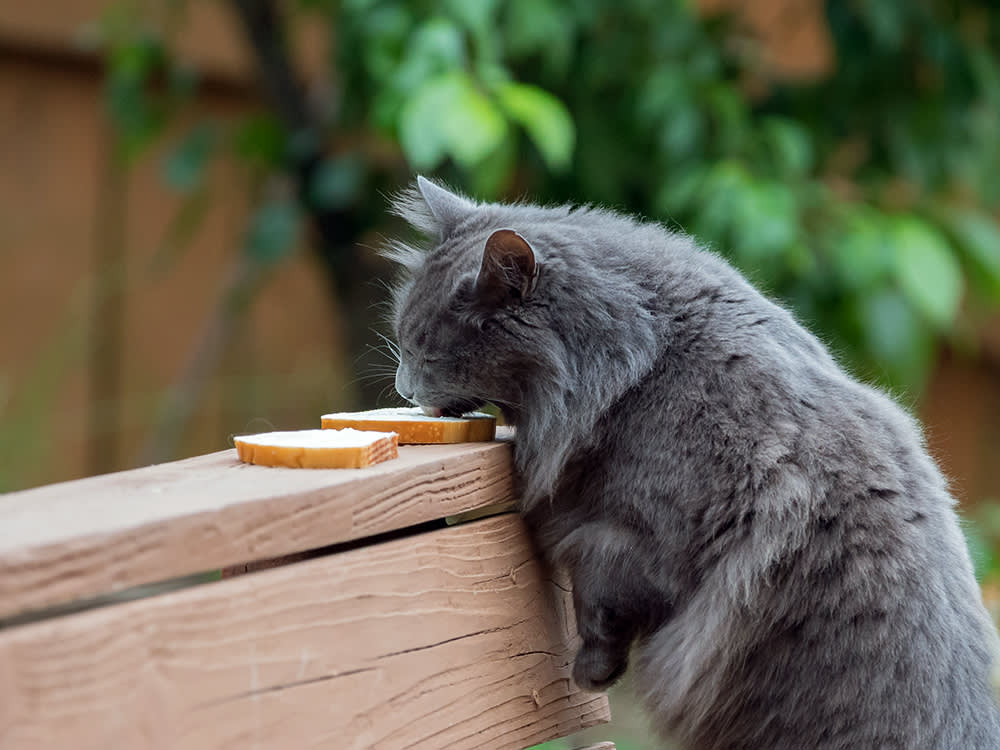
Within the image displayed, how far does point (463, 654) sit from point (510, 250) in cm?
56

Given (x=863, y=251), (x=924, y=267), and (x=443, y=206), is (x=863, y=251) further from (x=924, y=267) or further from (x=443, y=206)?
→ (x=443, y=206)

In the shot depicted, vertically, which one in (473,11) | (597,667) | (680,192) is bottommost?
(597,667)

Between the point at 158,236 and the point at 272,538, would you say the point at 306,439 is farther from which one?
the point at 158,236

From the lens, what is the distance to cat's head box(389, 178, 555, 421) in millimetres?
1794

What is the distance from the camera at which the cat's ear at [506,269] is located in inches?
68.7

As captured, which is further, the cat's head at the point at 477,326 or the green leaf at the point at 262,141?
the green leaf at the point at 262,141

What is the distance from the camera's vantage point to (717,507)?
173 centimetres

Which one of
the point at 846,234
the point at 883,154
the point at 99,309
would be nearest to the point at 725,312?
the point at 846,234

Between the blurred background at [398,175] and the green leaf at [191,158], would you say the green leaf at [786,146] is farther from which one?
the green leaf at [191,158]

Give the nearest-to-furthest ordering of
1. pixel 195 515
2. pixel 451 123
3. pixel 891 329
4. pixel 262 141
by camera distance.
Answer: pixel 195 515 → pixel 451 123 → pixel 891 329 → pixel 262 141

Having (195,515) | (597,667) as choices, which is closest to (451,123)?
(597,667)

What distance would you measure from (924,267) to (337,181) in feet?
5.62

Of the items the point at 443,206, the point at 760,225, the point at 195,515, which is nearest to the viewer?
the point at 195,515

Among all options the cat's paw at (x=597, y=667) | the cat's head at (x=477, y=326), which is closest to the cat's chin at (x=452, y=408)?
the cat's head at (x=477, y=326)
